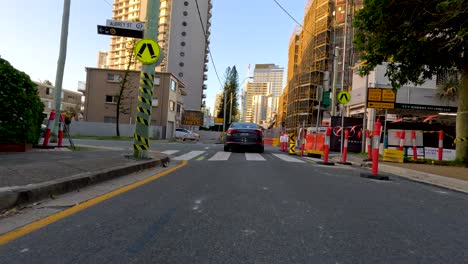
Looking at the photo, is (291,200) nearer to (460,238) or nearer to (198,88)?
(460,238)

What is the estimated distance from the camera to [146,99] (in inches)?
409

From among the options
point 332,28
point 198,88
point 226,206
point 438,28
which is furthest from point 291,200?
point 198,88

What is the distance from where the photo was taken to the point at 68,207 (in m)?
5.00

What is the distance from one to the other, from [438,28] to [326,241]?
11735mm

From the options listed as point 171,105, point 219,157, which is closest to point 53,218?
point 219,157

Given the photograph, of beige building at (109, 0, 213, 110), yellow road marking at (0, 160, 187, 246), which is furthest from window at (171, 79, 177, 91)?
yellow road marking at (0, 160, 187, 246)

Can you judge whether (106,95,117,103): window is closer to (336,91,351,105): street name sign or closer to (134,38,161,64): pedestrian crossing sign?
(336,91,351,105): street name sign

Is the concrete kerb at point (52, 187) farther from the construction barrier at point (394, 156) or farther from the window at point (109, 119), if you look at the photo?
the window at point (109, 119)

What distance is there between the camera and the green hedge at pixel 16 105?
29.9 feet

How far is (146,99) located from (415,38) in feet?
28.8

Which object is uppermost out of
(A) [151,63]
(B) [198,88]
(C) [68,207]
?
(B) [198,88]

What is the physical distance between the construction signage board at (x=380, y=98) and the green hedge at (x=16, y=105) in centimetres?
1248

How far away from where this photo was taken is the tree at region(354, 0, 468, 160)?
1238 cm

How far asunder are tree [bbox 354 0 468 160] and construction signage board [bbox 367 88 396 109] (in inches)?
41.5
